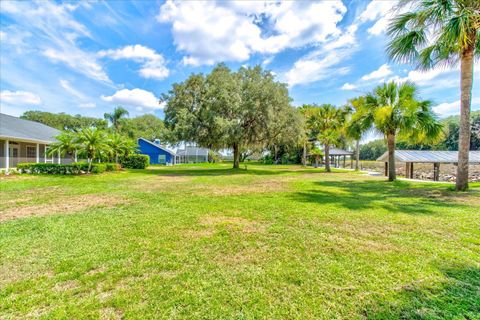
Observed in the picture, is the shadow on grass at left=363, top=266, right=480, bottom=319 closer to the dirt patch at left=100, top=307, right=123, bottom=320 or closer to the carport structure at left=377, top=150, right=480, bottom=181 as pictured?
the dirt patch at left=100, top=307, right=123, bottom=320

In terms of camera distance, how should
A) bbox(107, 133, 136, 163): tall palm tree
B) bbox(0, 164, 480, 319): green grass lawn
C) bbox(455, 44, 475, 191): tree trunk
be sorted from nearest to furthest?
1. bbox(0, 164, 480, 319): green grass lawn
2. bbox(455, 44, 475, 191): tree trunk
3. bbox(107, 133, 136, 163): tall palm tree

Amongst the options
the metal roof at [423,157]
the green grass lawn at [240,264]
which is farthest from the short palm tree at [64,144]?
the metal roof at [423,157]

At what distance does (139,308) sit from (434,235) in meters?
5.04

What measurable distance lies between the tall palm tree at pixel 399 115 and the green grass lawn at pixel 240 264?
7350mm

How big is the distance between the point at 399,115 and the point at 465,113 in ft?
11.3

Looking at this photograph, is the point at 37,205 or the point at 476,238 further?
the point at 37,205

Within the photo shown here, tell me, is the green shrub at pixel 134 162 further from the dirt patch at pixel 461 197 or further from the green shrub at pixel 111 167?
the dirt patch at pixel 461 197

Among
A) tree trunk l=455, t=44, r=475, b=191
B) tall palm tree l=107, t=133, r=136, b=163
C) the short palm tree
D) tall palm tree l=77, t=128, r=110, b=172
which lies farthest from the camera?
tall palm tree l=107, t=133, r=136, b=163

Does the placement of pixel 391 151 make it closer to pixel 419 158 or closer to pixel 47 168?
pixel 419 158

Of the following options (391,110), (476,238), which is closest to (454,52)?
(391,110)

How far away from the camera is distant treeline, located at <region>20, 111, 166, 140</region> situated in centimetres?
4473

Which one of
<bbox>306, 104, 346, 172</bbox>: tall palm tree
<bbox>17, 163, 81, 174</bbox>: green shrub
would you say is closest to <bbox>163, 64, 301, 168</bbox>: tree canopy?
<bbox>306, 104, 346, 172</bbox>: tall palm tree

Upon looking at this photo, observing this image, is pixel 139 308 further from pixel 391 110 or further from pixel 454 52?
pixel 391 110

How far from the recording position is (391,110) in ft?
39.9
